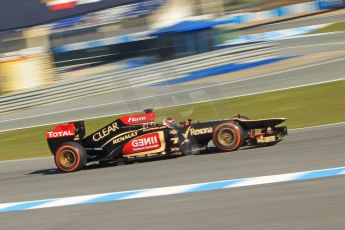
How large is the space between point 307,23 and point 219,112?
2520 cm

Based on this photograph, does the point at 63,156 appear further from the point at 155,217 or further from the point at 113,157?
the point at 155,217

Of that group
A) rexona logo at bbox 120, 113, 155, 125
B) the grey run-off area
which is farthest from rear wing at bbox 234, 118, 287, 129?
the grey run-off area

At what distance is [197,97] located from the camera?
349 inches

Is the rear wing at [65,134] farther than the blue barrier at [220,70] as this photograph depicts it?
No

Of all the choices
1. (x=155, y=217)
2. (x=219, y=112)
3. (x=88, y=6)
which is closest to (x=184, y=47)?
(x=88, y=6)

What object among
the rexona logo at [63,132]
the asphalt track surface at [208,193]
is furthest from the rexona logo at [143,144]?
the rexona logo at [63,132]

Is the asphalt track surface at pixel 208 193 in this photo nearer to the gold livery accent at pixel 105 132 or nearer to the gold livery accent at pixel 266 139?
the gold livery accent at pixel 266 139

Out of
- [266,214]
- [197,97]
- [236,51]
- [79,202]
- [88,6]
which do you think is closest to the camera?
[266,214]

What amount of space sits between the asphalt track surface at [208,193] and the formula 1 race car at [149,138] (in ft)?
0.51

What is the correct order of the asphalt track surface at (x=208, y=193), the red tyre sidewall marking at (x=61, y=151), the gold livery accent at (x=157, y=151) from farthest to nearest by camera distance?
the red tyre sidewall marking at (x=61, y=151), the gold livery accent at (x=157, y=151), the asphalt track surface at (x=208, y=193)

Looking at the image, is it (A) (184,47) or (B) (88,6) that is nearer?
(B) (88,6)

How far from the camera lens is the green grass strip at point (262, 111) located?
897 centimetres

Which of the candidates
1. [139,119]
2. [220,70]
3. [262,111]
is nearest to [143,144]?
[139,119]

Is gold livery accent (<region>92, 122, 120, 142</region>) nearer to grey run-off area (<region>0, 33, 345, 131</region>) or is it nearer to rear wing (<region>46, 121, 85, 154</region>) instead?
rear wing (<region>46, 121, 85, 154</region>)
